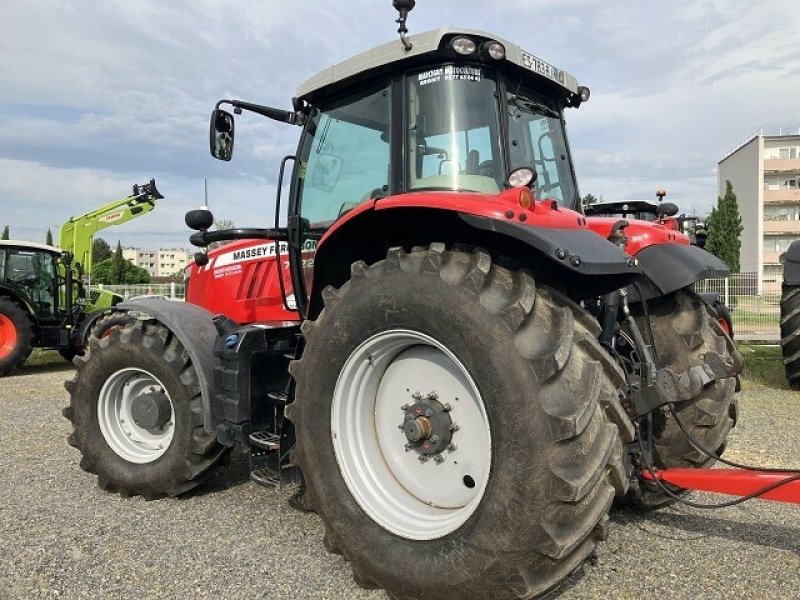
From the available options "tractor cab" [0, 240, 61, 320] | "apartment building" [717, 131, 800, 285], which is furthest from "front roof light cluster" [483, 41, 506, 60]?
"apartment building" [717, 131, 800, 285]

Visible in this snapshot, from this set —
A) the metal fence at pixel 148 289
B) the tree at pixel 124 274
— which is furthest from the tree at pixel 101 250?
the metal fence at pixel 148 289

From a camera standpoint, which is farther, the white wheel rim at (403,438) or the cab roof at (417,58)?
the cab roof at (417,58)

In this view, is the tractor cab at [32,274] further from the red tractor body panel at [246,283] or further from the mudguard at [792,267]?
the mudguard at [792,267]

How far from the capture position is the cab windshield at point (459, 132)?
305 centimetres

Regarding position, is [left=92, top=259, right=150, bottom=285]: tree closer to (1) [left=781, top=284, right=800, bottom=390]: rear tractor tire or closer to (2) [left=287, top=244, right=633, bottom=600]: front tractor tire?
(1) [left=781, top=284, right=800, bottom=390]: rear tractor tire

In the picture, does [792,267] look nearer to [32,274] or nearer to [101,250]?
[32,274]

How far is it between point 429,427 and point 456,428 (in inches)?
4.5

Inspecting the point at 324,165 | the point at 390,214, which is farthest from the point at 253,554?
the point at 324,165

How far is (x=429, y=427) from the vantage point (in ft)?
9.07

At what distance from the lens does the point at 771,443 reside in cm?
536

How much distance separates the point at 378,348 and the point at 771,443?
13.5ft

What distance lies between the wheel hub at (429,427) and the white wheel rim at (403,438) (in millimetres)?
28

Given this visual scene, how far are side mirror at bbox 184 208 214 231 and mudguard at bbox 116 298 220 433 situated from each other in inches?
22.8

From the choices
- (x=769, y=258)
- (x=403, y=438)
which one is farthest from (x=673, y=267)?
(x=769, y=258)
